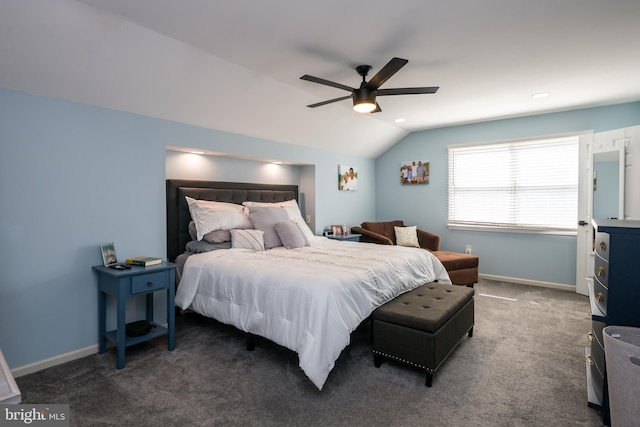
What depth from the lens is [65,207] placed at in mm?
2568

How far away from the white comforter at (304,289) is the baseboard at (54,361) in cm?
77

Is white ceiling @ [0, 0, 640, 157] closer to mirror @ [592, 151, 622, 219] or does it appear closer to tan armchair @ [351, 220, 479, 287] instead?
mirror @ [592, 151, 622, 219]

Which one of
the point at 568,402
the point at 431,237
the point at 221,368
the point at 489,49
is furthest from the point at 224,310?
the point at 431,237

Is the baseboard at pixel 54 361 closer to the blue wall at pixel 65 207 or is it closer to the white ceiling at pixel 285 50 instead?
the blue wall at pixel 65 207

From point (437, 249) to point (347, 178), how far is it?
186cm

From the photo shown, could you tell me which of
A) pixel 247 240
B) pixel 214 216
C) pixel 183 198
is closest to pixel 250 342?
pixel 247 240

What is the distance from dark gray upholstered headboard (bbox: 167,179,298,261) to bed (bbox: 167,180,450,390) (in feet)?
0.03

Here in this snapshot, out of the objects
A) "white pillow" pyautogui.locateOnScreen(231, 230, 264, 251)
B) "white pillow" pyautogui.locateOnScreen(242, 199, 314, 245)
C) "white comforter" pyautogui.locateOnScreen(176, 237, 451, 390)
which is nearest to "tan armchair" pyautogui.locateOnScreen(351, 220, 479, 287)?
"white comforter" pyautogui.locateOnScreen(176, 237, 451, 390)

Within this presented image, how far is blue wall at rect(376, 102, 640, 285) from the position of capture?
449 cm

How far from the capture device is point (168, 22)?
2.25 m

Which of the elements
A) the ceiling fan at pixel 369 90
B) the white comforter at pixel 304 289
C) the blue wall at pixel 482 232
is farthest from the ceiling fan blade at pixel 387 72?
the blue wall at pixel 482 232

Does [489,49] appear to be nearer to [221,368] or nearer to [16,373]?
[221,368]

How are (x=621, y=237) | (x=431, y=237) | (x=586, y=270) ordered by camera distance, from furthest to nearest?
(x=431, y=237) < (x=586, y=270) < (x=621, y=237)

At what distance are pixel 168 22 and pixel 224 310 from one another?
2197 mm
